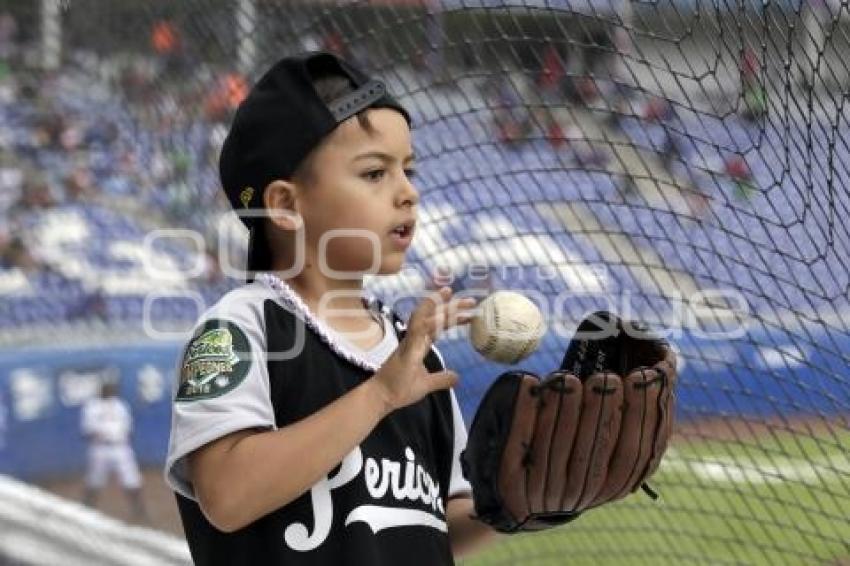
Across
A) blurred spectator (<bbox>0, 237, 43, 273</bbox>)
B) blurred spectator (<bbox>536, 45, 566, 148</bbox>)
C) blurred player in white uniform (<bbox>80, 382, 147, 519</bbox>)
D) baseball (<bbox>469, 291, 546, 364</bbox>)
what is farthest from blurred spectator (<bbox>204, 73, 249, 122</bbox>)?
blurred player in white uniform (<bbox>80, 382, 147, 519</bbox>)

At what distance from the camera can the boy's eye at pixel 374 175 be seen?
163cm

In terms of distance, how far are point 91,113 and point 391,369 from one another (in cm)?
322

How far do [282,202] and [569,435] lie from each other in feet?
1.34

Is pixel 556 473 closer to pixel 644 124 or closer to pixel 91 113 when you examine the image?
pixel 644 124

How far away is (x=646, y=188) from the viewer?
2.60 m

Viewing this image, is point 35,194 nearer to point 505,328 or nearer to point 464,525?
point 464,525

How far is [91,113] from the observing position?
4.51 meters

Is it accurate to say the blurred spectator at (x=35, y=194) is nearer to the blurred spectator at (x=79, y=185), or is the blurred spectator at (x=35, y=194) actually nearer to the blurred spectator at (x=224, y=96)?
the blurred spectator at (x=79, y=185)

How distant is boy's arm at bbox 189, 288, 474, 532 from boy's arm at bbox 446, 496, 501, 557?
1.05 ft

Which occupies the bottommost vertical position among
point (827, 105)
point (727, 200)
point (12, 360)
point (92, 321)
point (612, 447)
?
point (12, 360)

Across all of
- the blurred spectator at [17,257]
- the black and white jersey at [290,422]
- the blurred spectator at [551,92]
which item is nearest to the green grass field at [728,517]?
the blurred spectator at [551,92]

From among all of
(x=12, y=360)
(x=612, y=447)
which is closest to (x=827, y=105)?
(x=612, y=447)

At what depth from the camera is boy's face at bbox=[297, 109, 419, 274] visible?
161 centimetres

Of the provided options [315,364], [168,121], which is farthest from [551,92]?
[168,121]
